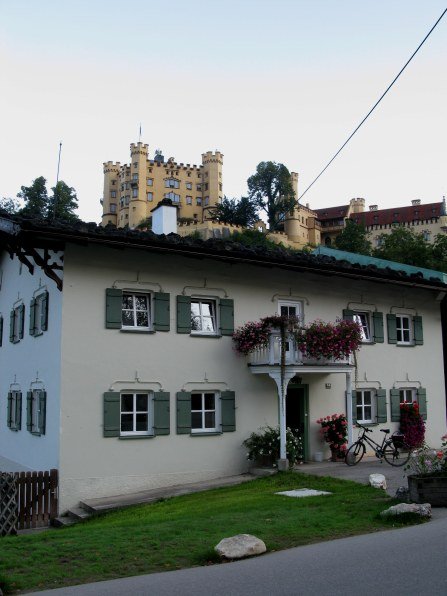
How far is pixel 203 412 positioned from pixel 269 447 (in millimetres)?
1905

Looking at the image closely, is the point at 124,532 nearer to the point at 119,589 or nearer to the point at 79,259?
the point at 119,589

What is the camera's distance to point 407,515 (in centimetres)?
1016

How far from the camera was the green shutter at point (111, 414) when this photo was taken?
1591cm

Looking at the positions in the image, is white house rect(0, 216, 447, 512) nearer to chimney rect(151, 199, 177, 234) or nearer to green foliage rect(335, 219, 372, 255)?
chimney rect(151, 199, 177, 234)

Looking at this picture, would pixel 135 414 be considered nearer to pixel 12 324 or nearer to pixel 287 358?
pixel 287 358

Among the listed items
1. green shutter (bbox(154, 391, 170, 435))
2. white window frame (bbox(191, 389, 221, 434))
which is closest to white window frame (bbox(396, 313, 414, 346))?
white window frame (bbox(191, 389, 221, 434))

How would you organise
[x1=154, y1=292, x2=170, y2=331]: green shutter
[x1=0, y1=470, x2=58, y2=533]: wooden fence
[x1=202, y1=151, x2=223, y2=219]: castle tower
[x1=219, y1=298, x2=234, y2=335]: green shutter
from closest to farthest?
[x1=0, y1=470, x2=58, y2=533]: wooden fence < [x1=154, y1=292, x2=170, y2=331]: green shutter < [x1=219, y1=298, x2=234, y2=335]: green shutter < [x1=202, y1=151, x2=223, y2=219]: castle tower

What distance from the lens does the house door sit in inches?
759

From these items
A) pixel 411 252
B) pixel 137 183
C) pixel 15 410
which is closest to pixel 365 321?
pixel 15 410

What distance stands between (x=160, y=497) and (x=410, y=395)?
407 inches

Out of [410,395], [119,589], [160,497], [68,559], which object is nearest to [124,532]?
[68,559]

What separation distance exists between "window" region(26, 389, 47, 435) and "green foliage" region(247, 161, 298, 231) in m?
90.7

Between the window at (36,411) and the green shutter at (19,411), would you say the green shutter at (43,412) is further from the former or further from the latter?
the green shutter at (19,411)

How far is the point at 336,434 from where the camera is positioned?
753 inches
